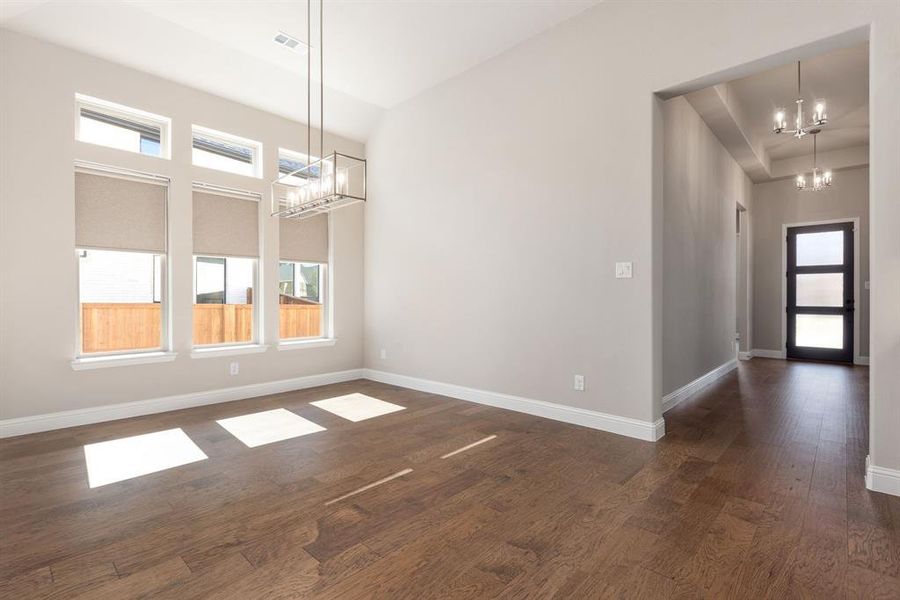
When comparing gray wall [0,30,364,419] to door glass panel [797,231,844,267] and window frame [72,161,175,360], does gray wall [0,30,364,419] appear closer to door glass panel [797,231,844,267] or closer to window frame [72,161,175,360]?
window frame [72,161,175,360]

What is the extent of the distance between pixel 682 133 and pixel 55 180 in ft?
19.5

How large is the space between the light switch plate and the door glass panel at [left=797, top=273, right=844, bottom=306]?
6170 mm

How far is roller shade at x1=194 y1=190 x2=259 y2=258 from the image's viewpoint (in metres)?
4.67

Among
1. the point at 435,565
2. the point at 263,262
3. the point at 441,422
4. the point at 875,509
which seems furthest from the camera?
the point at 263,262

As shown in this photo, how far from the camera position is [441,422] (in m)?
3.97

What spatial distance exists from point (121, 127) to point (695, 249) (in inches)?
241

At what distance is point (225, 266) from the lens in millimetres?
4926

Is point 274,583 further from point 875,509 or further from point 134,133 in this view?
point 134,133

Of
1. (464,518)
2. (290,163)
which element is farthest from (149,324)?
(464,518)

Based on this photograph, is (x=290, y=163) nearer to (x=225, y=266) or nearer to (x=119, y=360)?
(x=225, y=266)

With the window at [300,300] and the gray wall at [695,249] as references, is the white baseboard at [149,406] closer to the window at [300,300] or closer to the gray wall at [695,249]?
the window at [300,300]

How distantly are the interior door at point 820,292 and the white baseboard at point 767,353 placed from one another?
5.4 inches

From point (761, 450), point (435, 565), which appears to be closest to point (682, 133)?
point (761, 450)

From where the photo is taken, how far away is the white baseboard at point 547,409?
3.49 m
